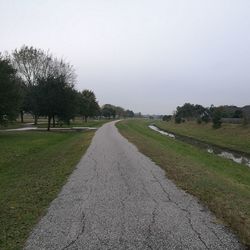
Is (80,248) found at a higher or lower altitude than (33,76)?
lower

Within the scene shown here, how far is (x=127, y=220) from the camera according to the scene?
7.39 metres

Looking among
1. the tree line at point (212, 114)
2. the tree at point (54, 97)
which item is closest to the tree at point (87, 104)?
the tree line at point (212, 114)

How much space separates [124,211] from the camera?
8086 millimetres

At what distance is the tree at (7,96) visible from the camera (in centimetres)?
3816

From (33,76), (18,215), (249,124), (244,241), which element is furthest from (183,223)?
(33,76)

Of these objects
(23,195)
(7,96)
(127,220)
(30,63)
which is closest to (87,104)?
(30,63)

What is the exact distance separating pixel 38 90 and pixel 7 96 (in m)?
14.8

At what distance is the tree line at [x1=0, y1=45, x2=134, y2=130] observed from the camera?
3912 cm

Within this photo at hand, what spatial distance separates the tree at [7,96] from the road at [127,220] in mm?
28236

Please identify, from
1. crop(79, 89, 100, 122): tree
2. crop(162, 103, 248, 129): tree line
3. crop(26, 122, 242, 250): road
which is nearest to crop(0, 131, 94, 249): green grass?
crop(26, 122, 242, 250): road

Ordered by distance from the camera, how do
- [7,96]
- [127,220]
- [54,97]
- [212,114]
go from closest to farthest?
[127,220] < [7,96] < [54,97] < [212,114]

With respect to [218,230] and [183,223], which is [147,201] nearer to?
[183,223]

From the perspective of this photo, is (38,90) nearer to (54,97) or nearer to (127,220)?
(54,97)

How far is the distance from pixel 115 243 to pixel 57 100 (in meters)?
Result: 48.1
